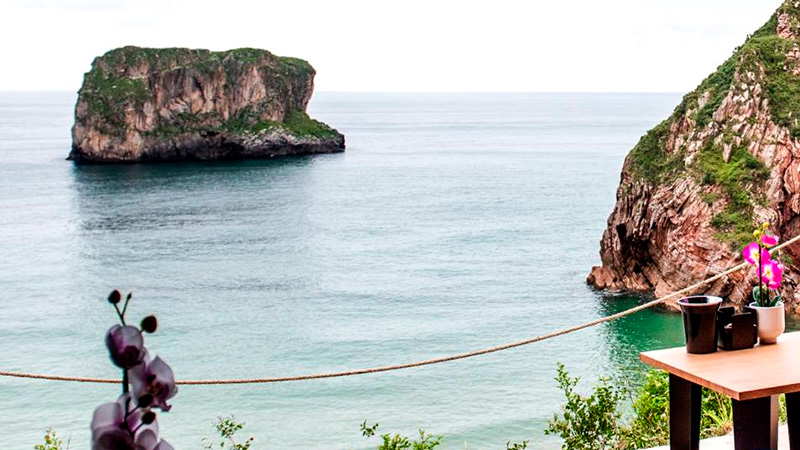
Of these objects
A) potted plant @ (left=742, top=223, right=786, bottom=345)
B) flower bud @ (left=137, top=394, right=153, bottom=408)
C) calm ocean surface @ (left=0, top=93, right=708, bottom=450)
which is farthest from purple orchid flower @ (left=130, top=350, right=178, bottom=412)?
calm ocean surface @ (left=0, top=93, right=708, bottom=450)

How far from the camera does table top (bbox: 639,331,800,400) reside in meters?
3.92

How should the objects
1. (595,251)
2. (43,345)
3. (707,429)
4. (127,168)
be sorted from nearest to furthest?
1. (707,429)
2. (43,345)
3. (595,251)
4. (127,168)

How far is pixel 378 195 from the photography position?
2393 inches

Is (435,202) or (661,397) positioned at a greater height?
(661,397)

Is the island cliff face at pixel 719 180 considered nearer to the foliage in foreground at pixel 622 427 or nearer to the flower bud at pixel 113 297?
the foliage in foreground at pixel 622 427

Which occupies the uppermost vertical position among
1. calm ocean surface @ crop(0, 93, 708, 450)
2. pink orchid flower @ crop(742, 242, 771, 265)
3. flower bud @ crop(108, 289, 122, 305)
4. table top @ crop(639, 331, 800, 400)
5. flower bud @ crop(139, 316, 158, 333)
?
flower bud @ crop(108, 289, 122, 305)

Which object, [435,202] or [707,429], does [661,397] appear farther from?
[435,202]

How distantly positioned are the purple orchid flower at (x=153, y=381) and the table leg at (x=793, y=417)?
348cm

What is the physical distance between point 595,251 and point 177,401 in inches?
854

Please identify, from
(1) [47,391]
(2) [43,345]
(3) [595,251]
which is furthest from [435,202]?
(1) [47,391]

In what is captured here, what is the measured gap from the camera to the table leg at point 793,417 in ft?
13.7

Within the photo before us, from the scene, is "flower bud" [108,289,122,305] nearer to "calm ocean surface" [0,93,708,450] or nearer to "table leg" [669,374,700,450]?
"table leg" [669,374,700,450]

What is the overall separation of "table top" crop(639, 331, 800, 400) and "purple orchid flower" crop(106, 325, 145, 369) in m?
3.08

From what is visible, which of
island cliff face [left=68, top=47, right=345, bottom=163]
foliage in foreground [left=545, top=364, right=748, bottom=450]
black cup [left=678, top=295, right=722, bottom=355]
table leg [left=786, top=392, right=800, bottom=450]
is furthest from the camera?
island cliff face [left=68, top=47, right=345, bottom=163]
